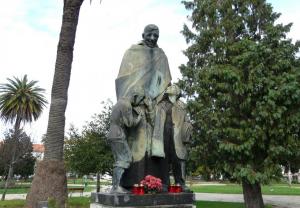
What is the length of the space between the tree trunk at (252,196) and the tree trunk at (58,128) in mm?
8063

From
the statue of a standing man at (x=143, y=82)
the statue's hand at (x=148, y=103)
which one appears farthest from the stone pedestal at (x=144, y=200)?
the statue's hand at (x=148, y=103)

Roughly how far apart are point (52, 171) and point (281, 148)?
8660 mm

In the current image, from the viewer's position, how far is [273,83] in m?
16.8

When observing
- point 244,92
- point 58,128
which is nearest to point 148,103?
point 58,128

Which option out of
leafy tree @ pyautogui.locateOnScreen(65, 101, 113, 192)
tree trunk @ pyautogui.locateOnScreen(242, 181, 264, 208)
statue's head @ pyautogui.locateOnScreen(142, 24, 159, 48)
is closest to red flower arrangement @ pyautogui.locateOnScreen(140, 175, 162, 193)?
statue's head @ pyautogui.locateOnScreen(142, 24, 159, 48)

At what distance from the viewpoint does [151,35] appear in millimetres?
7559

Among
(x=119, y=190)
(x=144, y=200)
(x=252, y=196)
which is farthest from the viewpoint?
(x=252, y=196)

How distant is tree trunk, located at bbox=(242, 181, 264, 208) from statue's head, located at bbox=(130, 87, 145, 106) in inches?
503

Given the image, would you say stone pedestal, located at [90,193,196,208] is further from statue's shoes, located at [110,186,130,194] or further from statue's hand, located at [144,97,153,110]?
statue's hand, located at [144,97,153,110]

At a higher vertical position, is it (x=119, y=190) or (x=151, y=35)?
(x=151, y=35)

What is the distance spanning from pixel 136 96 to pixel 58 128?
9.14 meters

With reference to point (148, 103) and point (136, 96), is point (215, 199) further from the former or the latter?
point (136, 96)

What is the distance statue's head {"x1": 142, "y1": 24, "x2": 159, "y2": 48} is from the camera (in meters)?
7.56

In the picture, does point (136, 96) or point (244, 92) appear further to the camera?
point (244, 92)
